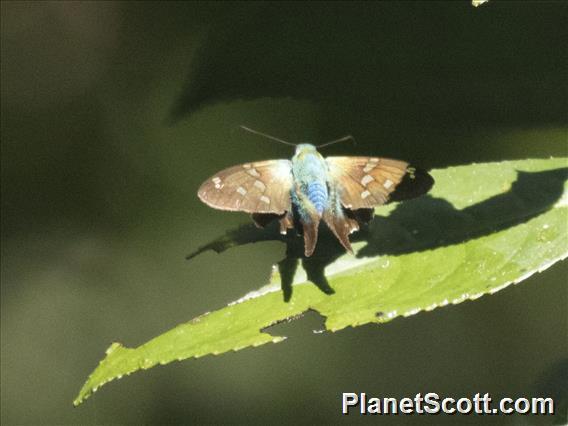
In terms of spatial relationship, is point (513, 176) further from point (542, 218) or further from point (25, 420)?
point (25, 420)

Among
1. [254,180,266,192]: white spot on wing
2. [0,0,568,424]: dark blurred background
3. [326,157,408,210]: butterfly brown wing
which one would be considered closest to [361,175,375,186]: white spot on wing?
[326,157,408,210]: butterfly brown wing

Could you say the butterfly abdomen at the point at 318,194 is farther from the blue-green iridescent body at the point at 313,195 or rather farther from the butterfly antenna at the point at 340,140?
the butterfly antenna at the point at 340,140

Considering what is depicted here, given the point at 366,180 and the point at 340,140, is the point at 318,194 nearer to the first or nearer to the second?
the point at 366,180

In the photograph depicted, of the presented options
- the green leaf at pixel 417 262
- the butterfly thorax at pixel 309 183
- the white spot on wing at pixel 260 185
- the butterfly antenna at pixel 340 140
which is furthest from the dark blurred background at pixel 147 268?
the green leaf at pixel 417 262

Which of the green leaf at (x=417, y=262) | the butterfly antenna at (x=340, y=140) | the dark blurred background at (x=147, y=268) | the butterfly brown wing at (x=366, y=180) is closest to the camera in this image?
the green leaf at (x=417, y=262)

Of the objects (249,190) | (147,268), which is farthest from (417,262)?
(147,268)

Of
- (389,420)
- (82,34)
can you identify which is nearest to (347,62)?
(389,420)

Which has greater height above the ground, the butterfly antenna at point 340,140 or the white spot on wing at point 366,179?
the butterfly antenna at point 340,140

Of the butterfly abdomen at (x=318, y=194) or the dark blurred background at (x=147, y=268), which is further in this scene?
the dark blurred background at (x=147, y=268)

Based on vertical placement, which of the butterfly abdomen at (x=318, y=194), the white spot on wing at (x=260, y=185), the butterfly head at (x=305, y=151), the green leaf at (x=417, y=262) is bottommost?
the green leaf at (x=417, y=262)
